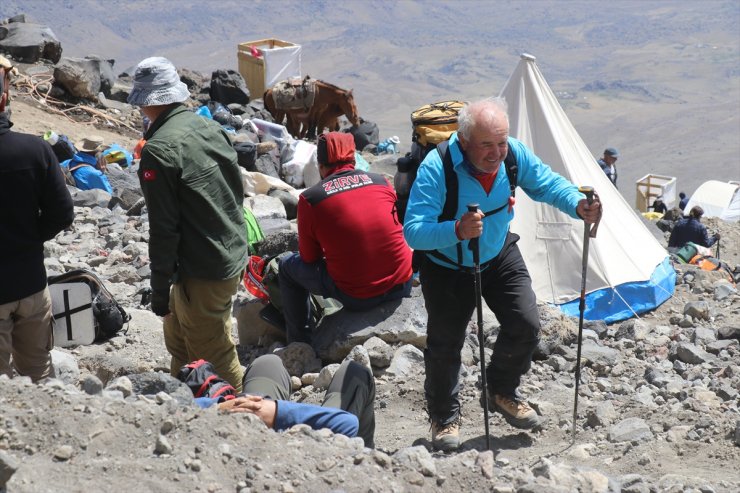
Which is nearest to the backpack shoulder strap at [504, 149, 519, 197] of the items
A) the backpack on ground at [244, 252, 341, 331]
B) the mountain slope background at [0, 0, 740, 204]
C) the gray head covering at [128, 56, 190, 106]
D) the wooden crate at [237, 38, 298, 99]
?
the gray head covering at [128, 56, 190, 106]

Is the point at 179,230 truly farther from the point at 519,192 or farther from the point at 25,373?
the point at 519,192

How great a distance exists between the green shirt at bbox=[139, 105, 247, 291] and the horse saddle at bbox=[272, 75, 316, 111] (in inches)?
493

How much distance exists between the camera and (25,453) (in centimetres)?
290

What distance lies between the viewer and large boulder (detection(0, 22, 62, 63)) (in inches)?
688

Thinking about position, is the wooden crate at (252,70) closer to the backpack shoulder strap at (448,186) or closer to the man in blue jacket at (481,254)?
the man in blue jacket at (481,254)

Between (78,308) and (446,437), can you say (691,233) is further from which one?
(78,308)

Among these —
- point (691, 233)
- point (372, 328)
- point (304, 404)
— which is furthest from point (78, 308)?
point (691, 233)

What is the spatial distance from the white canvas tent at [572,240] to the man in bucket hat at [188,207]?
3696 mm

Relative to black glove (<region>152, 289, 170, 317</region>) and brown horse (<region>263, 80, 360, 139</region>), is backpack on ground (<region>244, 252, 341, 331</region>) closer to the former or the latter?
black glove (<region>152, 289, 170, 317</region>)

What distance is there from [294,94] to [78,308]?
1146 centimetres

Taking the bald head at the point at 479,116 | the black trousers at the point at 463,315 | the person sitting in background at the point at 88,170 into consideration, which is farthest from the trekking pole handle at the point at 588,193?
the person sitting in background at the point at 88,170

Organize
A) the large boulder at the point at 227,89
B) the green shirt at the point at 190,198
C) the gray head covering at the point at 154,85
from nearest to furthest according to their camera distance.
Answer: the green shirt at the point at 190,198
the gray head covering at the point at 154,85
the large boulder at the point at 227,89

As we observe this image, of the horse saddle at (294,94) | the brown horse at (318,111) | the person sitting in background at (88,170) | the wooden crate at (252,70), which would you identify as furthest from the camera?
the wooden crate at (252,70)

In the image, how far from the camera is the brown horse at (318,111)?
17062mm
